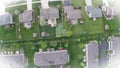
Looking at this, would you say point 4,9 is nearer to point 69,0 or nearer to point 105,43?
point 69,0

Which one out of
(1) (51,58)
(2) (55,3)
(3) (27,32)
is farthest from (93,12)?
(3) (27,32)

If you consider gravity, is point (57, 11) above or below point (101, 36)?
above

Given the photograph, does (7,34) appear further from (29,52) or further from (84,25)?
(84,25)

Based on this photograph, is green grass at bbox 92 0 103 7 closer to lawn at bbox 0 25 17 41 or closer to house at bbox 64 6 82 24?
house at bbox 64 6 82 24

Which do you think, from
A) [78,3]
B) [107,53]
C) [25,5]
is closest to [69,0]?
[78,3]

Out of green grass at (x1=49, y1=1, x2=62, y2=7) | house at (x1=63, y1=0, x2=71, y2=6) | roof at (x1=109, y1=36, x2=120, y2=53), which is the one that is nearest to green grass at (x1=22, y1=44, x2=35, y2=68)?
green grass at (x1=49, y1=1, x2=62, y2=7)

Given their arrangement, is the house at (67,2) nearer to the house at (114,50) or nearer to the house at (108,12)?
the house at (108,12)
